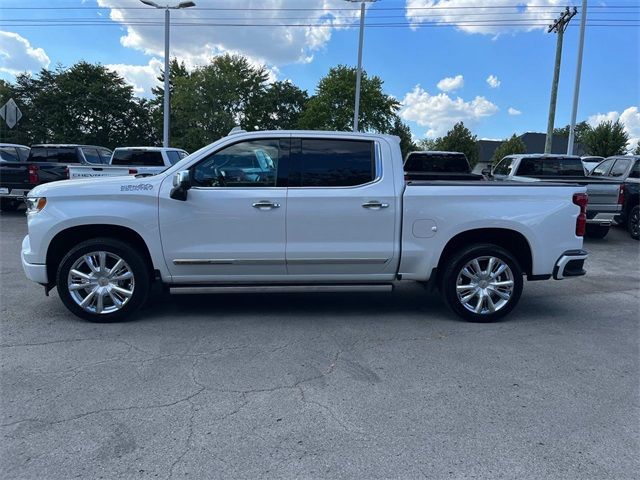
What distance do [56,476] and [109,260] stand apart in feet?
9.10

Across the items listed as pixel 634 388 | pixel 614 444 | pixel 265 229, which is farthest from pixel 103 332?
pixel 634 388

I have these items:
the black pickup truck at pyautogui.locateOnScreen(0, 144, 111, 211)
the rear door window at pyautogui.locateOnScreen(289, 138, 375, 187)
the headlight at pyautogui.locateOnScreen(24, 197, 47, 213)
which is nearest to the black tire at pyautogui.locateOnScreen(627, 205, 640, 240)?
the rear door window at pyautogui.locateOnScreen(289, 138, 375, 187)

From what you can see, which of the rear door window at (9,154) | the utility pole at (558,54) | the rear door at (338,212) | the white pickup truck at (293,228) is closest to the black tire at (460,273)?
the white pickup truck at (293,228)

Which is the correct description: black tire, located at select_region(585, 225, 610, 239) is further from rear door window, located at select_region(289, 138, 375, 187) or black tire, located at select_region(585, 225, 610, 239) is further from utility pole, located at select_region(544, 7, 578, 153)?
utility pole, located at select_region(544, 7, 578, 153)

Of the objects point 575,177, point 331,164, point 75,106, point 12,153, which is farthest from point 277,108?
point 331,164

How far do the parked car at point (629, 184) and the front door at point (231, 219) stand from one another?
9.47 metres

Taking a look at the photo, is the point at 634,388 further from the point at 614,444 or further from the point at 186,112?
the point at 186,112

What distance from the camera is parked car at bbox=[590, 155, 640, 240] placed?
1211cm

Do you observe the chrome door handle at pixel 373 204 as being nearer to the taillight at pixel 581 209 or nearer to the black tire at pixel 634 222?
the taillight at pixel 581 209

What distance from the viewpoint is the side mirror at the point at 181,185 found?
194 inches

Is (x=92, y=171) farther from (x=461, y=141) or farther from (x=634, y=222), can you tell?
(x=461, y=141)

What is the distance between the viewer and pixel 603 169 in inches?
557

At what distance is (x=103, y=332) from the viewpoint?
193 inches

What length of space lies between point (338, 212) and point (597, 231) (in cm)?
951
